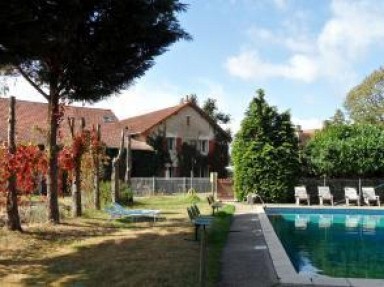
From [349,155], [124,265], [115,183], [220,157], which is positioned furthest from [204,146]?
[124,265]

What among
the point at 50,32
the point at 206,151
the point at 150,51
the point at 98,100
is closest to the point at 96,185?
the point at 98,100

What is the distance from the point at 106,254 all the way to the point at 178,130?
38169 mm

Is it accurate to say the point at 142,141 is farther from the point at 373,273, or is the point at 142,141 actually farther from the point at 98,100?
the point at 373,273

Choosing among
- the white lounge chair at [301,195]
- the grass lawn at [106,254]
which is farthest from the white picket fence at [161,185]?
the grass lawn at [106,254]

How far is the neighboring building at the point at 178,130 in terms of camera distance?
4784 cm

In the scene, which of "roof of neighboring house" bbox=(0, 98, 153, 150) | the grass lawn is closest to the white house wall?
"roof of neighboring house" bbox=(0, 98, 153, 150)

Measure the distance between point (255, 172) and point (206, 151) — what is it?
21.4 m

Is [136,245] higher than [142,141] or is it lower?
lower

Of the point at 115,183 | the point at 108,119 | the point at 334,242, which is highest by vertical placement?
the point at 108,119

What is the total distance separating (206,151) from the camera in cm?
5072

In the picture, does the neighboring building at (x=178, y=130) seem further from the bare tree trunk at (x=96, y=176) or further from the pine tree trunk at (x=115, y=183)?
the bare tree trunk at (x=96, y=176)

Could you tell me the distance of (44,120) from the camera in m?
41.4

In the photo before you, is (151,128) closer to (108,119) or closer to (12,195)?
(108,119)

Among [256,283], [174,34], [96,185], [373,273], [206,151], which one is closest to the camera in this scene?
[256,283]
